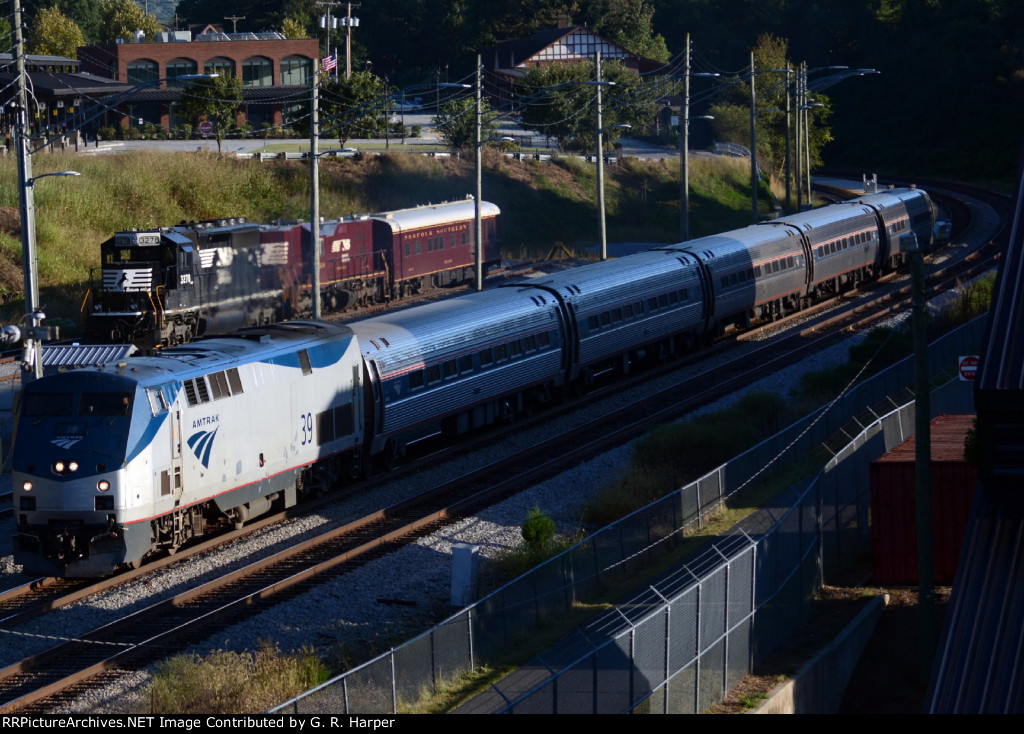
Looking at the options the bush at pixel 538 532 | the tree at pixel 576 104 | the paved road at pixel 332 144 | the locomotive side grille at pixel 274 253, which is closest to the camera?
the bush at pixel 538 532

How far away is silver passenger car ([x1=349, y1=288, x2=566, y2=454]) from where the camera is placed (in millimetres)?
26688

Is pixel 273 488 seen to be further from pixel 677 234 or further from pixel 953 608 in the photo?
pixel 677 234

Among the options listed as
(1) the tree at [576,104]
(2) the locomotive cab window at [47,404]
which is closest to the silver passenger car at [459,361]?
(2) the locomotive cab window at [47,404]

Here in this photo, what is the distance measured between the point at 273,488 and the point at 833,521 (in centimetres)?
1009

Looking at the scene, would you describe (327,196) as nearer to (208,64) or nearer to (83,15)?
(208,64)

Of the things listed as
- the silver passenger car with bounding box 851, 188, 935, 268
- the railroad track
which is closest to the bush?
the railroad track

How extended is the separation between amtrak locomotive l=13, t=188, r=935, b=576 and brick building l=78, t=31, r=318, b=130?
6313 cm

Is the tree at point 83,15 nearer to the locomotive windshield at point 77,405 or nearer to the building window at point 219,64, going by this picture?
the building window at point 219,64

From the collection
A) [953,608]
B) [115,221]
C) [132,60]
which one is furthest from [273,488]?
[132,60]

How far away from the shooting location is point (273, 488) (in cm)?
2312

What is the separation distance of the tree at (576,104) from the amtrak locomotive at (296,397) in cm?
5048

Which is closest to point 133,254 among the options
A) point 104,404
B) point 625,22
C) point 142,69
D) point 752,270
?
point 104,404

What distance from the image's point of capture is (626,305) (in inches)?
1422

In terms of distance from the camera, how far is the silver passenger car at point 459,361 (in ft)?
87.6
